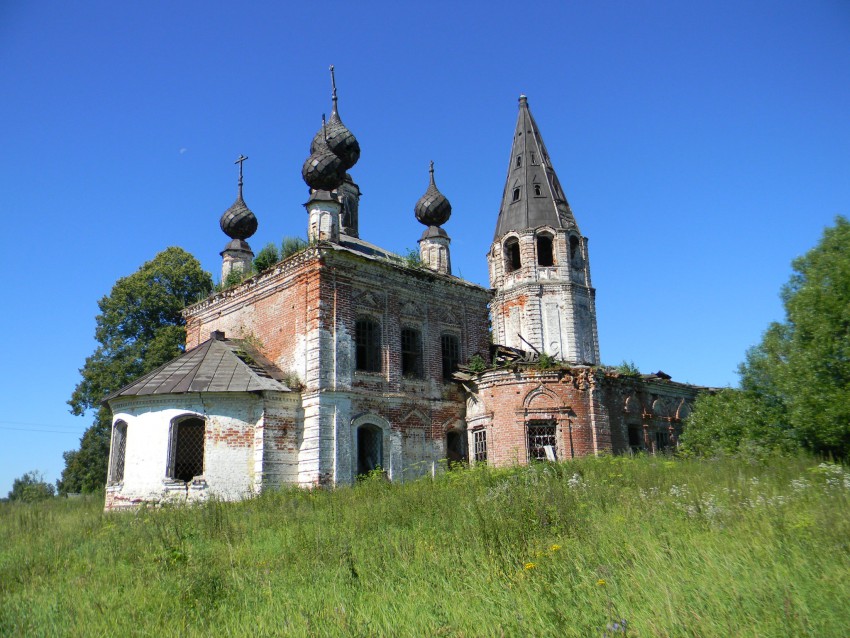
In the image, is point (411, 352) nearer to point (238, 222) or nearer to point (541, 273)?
point (238, 222)

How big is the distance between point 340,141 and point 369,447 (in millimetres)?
10780

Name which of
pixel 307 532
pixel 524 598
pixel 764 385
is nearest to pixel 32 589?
pixel 307 532

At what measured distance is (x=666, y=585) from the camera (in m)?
4.32

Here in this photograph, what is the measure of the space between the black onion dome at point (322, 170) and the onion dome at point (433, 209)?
409 centimetres

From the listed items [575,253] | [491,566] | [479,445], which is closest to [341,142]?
[479,445]

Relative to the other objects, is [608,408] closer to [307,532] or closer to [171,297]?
[307,532]

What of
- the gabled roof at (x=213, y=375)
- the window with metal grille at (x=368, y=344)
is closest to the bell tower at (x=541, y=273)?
the window with metal grille at (x=368, y=344)

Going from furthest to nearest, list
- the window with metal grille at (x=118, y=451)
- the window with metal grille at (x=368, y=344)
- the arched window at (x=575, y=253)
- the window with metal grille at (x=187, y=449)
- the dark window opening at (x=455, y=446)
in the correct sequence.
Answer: the arched window at (x=575, y=253)
the dark window opening at (x=455, y=446)
the window with metal grille at (x=368, y=344)
the window with metal grille at (x=118, y=451)
the window with metal grille at (x=187, y=449)

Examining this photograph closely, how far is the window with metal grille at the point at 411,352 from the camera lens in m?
18.1

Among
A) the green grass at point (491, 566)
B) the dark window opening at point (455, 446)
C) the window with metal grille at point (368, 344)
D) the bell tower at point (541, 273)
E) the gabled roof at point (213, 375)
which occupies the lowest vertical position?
the green grass at point (491, 566)

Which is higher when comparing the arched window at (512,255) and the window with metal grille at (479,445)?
the arched window at (512,255)

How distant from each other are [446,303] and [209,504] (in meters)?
10.4

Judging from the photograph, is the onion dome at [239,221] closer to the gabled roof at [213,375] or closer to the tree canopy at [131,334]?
the gabled roof at [213,375]

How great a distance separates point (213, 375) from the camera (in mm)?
15164
